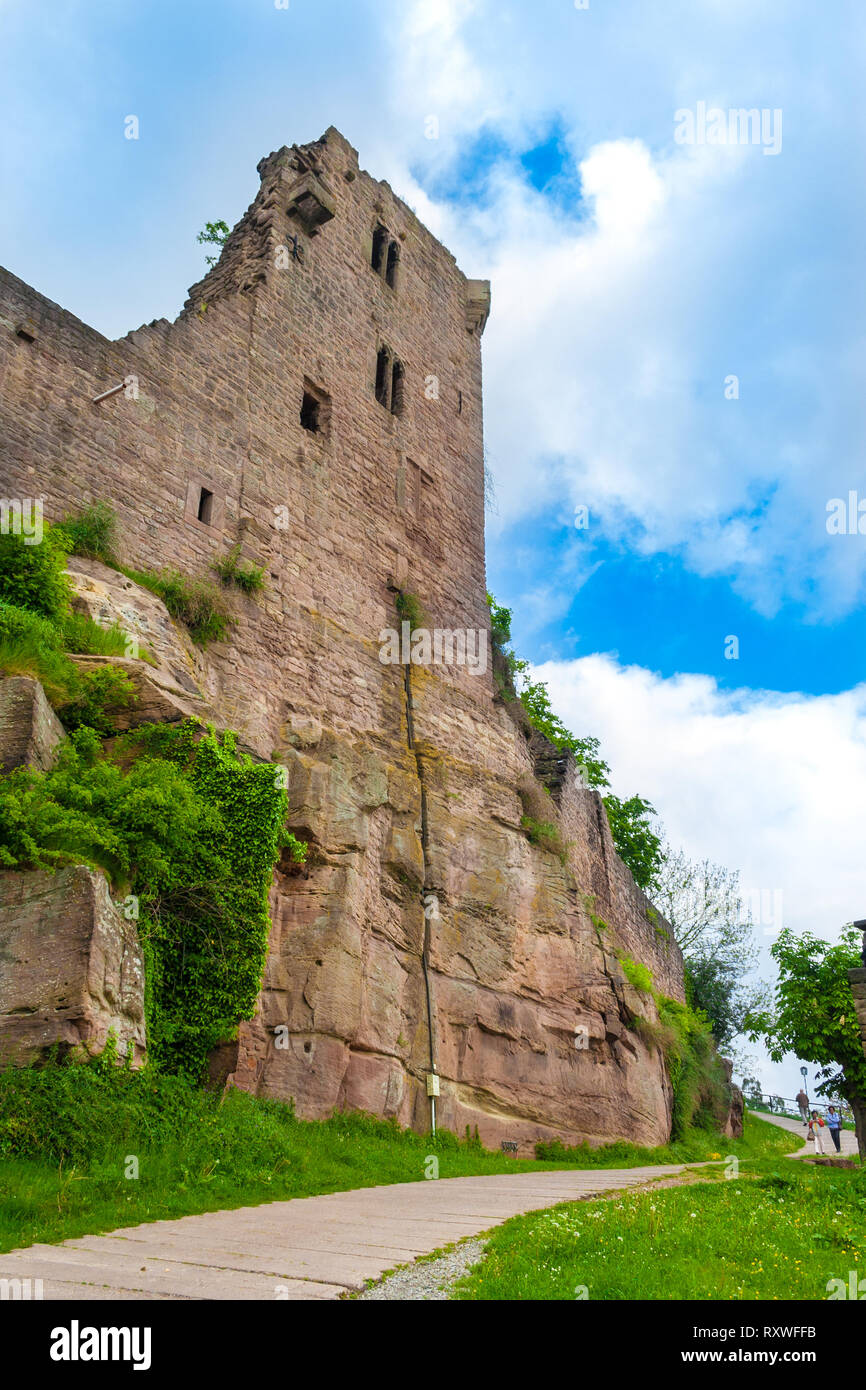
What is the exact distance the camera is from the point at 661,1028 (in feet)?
63.6

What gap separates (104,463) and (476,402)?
37.8 ft

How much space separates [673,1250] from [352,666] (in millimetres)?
11972

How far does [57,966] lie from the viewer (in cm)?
741

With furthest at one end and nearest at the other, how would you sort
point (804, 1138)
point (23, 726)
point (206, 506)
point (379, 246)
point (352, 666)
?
point (804, 1138) < point (379, 246) < point (352, 666) < point (206, 506) < point (23, 726)

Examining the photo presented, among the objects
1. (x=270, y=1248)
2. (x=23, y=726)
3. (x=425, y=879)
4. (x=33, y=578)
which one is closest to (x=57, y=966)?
(x=23, y=726)

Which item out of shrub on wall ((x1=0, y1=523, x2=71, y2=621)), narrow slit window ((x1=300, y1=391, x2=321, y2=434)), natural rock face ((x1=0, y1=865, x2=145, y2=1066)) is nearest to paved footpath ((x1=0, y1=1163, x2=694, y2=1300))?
natural rock face ((x1=0, y1=865, x2=145, y2=1066))

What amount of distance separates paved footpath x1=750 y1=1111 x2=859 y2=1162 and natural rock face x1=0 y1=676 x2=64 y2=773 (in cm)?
1601

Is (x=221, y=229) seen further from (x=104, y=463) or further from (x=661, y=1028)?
(x=661, y=1028)

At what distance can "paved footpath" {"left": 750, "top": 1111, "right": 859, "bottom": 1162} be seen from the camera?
73.4 feet

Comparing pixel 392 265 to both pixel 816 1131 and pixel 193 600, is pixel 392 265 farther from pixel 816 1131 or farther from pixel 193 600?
pixel 816 1131

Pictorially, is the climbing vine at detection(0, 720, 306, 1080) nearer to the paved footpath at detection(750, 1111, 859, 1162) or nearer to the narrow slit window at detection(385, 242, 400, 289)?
the paved footpath at detection(750, 1111, 859, 1162)

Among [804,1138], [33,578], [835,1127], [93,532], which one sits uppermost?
[93,532]

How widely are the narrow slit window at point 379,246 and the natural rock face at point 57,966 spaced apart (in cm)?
1691
